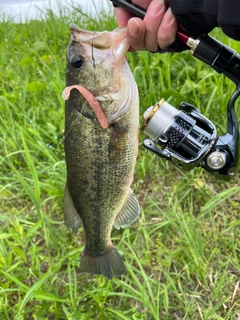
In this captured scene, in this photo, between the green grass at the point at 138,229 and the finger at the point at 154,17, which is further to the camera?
the green grass at the point at 138,229

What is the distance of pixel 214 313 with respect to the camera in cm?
227

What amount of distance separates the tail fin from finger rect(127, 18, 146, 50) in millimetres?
1008

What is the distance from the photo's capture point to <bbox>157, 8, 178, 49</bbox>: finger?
164 centimetres

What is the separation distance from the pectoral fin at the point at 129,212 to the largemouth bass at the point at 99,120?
87 mm

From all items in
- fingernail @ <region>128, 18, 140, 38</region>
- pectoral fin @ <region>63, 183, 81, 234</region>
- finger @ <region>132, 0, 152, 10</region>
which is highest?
finger @ <region>132, 0, 152, 10</region>

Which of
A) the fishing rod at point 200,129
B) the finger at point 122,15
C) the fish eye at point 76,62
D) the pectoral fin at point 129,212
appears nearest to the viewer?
the fishing rod at point 200,129

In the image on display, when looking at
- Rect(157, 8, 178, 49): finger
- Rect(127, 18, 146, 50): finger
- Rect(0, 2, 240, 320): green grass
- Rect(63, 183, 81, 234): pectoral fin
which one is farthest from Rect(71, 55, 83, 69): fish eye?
Rect(0, 2, 240, 320): green grass

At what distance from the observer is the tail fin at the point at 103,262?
208 cm

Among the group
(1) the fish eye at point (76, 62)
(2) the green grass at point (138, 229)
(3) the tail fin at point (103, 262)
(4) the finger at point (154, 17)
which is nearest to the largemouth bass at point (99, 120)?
(1) the fish eye at point (76, 62)

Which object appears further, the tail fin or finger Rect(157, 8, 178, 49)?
the tail fin

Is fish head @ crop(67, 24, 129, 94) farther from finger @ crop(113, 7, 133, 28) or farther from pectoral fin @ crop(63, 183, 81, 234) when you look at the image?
pectoral fin @ crop(63, 183, 81, 234)

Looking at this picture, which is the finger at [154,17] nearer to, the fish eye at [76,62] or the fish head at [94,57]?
the fish head at [94,57]

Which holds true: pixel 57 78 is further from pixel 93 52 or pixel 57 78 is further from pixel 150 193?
pixel 93 52

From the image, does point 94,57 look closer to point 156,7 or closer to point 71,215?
point 156,7
